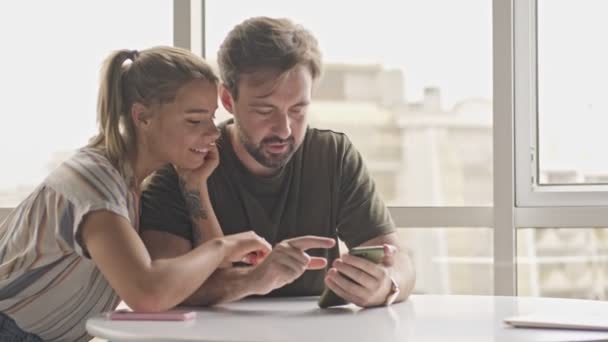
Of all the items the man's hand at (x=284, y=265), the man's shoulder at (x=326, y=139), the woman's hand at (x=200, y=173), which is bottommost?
the man's hand at (x=284, y=265)

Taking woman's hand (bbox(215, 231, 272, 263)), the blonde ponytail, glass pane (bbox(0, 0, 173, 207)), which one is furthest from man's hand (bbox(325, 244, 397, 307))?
glass pane (bbox(0, 0, 173, 207))

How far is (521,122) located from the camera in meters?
2.99

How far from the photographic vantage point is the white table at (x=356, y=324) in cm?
168

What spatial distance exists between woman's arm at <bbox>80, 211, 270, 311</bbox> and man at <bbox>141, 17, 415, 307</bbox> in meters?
0.19

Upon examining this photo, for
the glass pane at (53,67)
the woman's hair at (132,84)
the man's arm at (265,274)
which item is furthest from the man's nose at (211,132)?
the glass pane at (53,67)

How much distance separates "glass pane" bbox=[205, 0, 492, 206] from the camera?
10.2 ft

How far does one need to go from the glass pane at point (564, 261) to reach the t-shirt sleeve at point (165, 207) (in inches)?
45.2

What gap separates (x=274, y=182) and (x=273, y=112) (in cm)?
21

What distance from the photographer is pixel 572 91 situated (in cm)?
312

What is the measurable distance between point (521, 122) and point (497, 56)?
0.22m

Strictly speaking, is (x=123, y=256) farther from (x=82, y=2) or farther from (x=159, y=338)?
(x=82, y=2)

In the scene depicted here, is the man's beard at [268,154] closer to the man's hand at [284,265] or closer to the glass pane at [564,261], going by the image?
the man's hand at [284,265]

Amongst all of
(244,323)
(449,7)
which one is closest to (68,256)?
(244,323)

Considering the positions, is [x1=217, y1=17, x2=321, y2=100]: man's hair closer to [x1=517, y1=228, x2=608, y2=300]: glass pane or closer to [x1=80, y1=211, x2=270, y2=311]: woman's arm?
[x1=80, y1=211, x2=270, y2=311]: woman's arm
